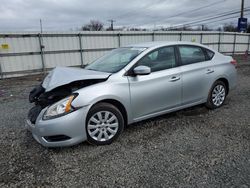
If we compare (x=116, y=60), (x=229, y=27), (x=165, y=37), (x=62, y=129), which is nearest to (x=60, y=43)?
(x=165, y=37)

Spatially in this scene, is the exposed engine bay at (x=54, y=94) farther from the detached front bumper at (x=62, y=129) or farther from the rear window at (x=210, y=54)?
the rear window at (x=210, y=54)

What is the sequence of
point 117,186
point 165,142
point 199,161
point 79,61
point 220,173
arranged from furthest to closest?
point 79,61, point 165,142, point 199,161, point 220,173, point 117,186

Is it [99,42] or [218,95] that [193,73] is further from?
[99,42]

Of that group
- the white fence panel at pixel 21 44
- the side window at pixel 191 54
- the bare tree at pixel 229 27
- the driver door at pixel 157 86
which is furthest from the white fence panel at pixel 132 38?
the bare tree at pixel 229 27

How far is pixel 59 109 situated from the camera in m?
2.81

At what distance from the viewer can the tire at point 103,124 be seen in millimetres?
3029

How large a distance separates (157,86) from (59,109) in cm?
169

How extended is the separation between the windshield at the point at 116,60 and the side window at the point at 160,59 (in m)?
0.19

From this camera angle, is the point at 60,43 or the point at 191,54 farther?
the point at 60,43

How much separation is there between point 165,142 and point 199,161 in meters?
0.65

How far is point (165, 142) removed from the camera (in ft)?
10.6

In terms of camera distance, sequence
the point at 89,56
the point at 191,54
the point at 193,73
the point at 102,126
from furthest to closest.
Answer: the point at 89,56 → the point at 191,54 → the point at 193,73 → the point at 102,126

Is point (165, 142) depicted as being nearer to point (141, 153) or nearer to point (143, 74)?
point (141, 153)

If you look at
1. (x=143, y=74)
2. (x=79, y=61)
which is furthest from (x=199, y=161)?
(x=79, y=61)
